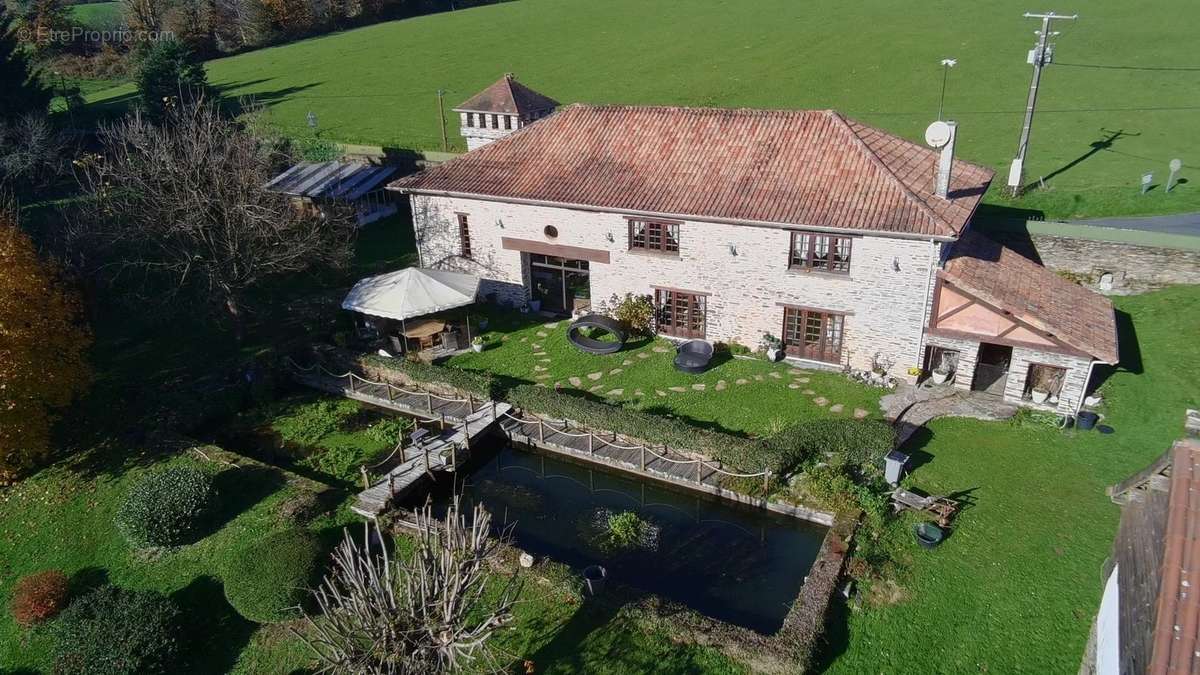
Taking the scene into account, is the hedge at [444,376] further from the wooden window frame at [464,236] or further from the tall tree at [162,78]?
the tall tree at [162,78]

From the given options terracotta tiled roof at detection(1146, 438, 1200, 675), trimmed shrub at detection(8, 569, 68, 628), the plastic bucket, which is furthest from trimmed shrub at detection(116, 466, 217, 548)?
the plastic bucket

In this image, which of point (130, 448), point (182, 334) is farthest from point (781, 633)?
point (182, 334)

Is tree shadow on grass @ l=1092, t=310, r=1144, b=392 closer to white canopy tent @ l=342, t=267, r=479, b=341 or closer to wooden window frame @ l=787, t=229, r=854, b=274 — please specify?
wooden window frame @ l=787, t=229, r=854, b=274

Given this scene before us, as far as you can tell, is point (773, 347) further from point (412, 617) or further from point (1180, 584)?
point (1180, 584)

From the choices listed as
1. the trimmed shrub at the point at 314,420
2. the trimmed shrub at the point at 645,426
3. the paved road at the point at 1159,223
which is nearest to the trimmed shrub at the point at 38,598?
the trimmed shrub at the point at 314,420

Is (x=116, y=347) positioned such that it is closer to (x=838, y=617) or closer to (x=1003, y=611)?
(x=838, y=617)

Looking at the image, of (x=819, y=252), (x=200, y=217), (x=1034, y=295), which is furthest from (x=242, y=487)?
(x=1034, y=295)
